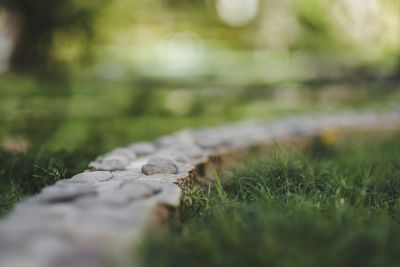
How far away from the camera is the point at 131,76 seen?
1152cm

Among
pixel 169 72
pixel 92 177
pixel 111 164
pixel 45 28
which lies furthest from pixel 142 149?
pixel 169 72

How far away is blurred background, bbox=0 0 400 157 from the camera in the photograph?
548 cm

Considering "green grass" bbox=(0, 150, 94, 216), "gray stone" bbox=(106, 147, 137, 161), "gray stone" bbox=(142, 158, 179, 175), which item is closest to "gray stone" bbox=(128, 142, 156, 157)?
"gray stone" bbox=(106, 147, 137, 161)

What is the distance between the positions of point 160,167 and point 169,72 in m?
11.0

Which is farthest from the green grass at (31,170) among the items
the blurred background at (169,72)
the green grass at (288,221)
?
the green grass at (288,221)

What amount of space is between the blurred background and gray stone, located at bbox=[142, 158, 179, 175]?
0.95 m

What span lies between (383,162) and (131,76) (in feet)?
28.6

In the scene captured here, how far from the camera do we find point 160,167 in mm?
2500

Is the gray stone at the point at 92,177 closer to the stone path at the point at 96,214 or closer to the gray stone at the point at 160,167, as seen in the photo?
the stone path at the point at 96,214

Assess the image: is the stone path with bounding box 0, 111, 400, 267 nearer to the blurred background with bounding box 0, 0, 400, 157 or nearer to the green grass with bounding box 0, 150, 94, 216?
the green grass with bounding box 0, 150, 94, 216

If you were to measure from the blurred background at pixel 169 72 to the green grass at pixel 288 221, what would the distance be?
1.25 metres

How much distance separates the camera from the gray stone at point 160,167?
2.47 meters

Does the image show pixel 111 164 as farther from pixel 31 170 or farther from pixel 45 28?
pixel 45 28

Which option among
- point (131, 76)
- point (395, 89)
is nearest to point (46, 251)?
point (395, 89)
